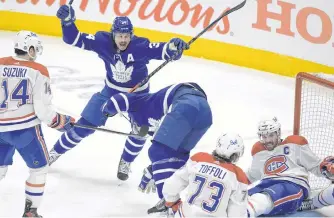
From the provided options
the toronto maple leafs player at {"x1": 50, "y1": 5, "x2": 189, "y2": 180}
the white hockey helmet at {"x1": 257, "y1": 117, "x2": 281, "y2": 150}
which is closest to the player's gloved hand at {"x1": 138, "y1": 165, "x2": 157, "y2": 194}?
the toronto maple leafs player at {"x1": 50, "y1": 5, "x2": 189, "y2": 180}

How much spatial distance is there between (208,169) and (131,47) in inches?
51.2

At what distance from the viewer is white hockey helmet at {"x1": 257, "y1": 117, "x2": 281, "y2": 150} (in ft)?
12.8

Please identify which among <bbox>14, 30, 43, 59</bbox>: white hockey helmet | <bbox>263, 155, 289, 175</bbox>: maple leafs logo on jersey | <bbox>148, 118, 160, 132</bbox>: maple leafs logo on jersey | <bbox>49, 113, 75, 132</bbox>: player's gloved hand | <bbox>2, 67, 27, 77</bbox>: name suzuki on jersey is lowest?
<bbox>263, 155, 289, 175</bbox>: maple leafs logo on jersey

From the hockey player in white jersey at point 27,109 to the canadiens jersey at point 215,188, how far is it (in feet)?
2.64

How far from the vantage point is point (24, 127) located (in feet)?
11.8

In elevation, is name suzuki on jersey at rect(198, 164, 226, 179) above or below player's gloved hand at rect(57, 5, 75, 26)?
below

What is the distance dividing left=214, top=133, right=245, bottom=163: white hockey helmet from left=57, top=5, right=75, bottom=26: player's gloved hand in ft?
4.86

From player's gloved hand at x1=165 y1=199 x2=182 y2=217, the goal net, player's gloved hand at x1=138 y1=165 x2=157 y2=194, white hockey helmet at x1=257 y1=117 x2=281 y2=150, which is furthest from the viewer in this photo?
the goal net

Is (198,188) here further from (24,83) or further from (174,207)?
(24,83)

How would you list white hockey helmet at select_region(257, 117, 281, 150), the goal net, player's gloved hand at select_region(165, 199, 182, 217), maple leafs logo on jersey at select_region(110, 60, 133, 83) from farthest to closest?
1. maple leafs logo on jersey at select_region(110, 60, 133, 83)
2. the goal net
3. white hockey helmet at select_region(257, 117, 281, 150)
4. player's gloved hand at select_region(165, 199, 182, 217)

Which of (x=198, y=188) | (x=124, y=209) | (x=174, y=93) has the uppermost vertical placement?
(x=174, y=93)

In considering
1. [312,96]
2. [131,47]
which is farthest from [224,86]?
[131,47]

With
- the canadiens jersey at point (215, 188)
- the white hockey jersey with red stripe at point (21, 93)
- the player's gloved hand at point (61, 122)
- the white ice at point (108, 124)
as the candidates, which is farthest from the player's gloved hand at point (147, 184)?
the canadiens jersey at point (215, 188)

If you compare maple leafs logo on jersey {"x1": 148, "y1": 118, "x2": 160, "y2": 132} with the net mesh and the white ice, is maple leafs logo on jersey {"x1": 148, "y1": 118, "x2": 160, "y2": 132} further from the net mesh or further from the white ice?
the net mesh
